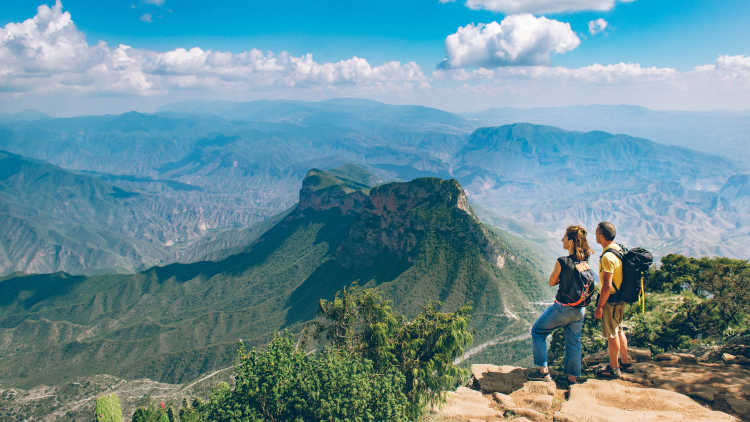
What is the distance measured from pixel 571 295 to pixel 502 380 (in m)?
8.89

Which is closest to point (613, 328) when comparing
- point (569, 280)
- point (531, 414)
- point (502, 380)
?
point (569, 280)

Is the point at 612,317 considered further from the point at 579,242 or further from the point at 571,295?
the point at 579,242

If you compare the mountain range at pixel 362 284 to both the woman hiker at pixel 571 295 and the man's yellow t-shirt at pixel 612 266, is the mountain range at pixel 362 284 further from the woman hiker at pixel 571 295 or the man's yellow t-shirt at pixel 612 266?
the man's yellow t-shirt at pixel 612 266

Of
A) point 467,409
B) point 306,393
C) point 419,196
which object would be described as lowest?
point 419,196

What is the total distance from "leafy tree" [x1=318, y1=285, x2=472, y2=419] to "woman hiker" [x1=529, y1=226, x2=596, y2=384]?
21.9 feet

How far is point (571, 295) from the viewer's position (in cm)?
1558

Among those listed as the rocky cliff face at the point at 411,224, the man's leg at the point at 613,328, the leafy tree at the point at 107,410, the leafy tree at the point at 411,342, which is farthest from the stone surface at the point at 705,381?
the rocky cliff face at the point at 411,224

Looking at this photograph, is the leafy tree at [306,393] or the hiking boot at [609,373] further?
the leafy tree at [306,393]

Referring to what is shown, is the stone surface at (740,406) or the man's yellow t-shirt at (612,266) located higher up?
the man's yellow t-shirt at (612,266)

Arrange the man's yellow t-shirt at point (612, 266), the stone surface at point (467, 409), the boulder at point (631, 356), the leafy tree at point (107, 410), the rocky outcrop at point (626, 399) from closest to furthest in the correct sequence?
the man's yellow t-shirt at point (612, 266)
the rocky outcrop at point (626, 399)
the stone surface at point (467, 409)
the boulder at point (631, 356)
the leafy tree at point (107, 410)

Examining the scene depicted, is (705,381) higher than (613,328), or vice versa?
(613,328)

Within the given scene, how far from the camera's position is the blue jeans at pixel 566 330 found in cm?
1636

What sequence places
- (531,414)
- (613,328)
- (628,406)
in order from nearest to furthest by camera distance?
(628,406)
(613,328)
(531,414)

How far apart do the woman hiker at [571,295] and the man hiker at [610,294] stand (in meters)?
0.50
